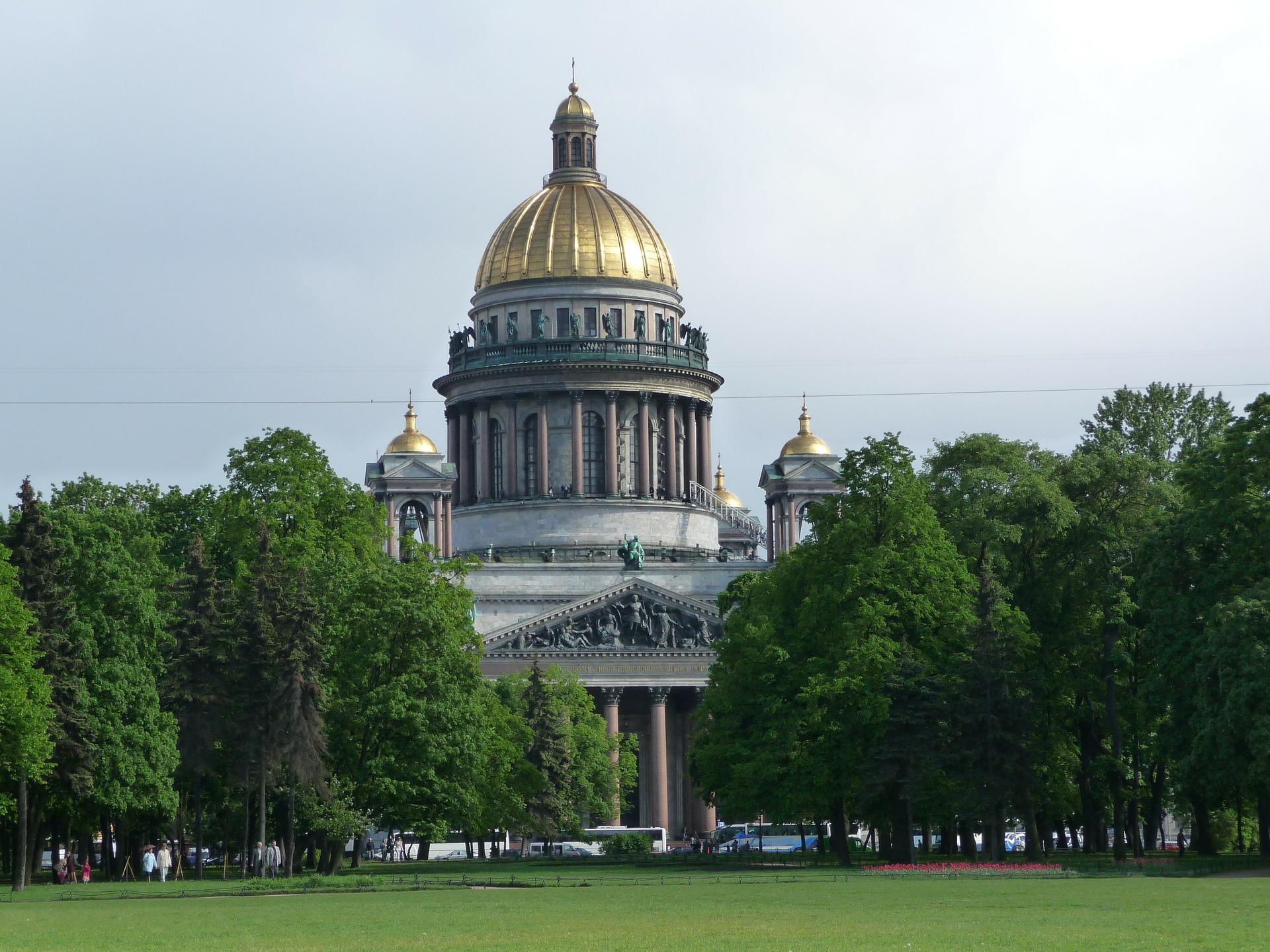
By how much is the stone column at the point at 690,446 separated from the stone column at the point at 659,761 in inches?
807

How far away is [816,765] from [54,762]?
2232cm

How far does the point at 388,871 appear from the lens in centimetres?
6700

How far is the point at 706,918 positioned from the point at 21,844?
23.3m

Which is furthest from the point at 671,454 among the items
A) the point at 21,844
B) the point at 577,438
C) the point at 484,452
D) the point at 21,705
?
the point at 21,705

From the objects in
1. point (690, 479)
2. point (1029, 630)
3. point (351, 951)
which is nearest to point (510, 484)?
point (690, 479)

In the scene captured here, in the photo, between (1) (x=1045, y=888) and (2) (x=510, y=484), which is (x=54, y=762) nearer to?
(1) (x=1045, y=888)

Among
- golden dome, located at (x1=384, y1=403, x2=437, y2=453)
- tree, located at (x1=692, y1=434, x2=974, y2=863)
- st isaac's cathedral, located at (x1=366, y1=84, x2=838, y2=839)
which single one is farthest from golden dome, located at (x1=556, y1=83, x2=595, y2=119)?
tree, located at (x1=692, y1=434, x2=974, y2=863)

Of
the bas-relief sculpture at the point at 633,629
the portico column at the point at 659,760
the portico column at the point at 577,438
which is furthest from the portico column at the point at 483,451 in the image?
the portico column at the point at 659,760

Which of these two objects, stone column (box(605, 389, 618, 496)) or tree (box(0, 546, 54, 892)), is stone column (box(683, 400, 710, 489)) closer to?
stone column (box(605, 389, 618, 496))

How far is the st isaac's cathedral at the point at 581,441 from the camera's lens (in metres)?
124

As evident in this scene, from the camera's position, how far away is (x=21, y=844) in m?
55.0

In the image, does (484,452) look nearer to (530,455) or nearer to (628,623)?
(530,455)

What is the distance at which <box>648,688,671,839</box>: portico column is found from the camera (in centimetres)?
11719

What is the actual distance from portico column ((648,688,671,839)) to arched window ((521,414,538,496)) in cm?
1958
